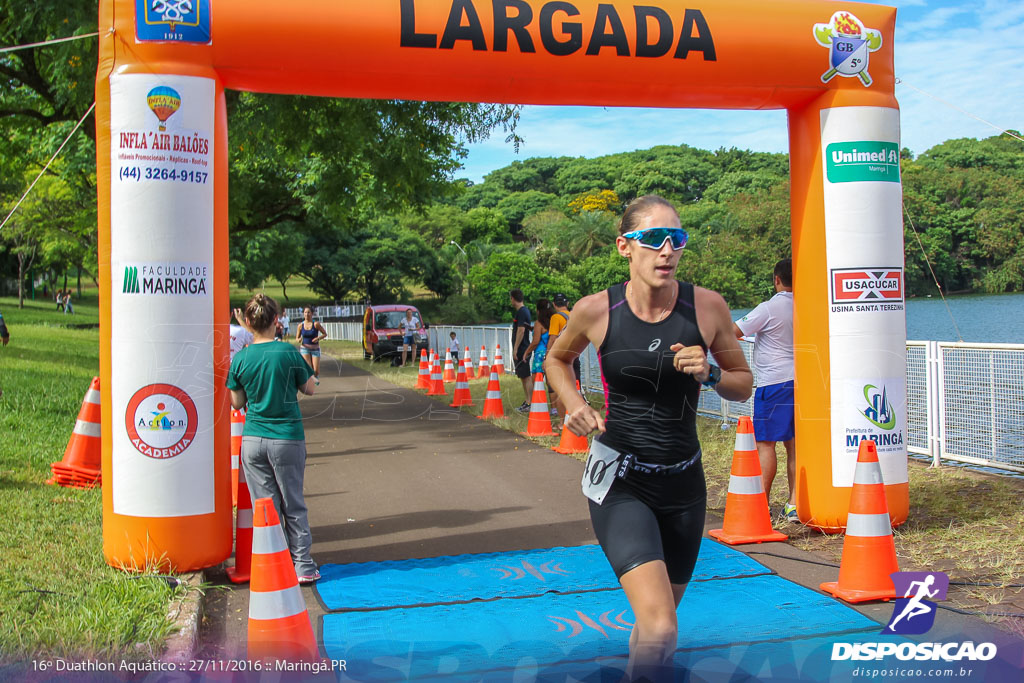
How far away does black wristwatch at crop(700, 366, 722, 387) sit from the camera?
10.9ft

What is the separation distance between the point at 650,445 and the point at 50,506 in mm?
6189

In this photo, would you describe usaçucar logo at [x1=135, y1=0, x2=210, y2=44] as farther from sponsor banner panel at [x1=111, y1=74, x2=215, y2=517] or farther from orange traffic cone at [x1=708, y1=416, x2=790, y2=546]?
orange traffic cone at [x1=708, y1=416, x2=790, y2=546]

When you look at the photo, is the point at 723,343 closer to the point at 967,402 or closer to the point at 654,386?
the point at 654,386

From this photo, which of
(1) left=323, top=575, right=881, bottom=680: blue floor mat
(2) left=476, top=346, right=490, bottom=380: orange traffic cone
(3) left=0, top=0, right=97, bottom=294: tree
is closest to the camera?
(1) left=323, top=575, right=881, bottom=680: blue floor mat

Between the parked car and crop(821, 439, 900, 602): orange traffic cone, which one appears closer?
crop(821, 439, 900, 602): orange traffic cone

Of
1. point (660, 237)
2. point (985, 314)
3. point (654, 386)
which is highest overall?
point (985, 314)

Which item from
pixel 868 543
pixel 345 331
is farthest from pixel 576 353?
pixel 345 331

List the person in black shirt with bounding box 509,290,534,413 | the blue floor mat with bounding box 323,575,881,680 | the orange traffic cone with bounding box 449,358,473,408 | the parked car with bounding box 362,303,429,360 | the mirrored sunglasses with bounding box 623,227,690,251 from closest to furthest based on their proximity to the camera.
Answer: the mirrored sunglasses with bounding box 623,227,690,251, the blue floor mat with bounding box 323,575,881,680, the person in black shirt with bounding box 509,290,534,413, the orange traffic cone with bounding box 449,358,473,408, the parked car with bounding box 362,303,429,360

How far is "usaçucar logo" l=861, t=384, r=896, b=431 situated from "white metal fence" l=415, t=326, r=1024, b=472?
5.56ft

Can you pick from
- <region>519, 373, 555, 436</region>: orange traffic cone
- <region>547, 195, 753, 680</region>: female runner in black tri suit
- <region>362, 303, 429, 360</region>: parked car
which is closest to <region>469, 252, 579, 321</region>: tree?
<region>362, 303, 429, 360</region>: parked car

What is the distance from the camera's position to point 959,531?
21.5 ft

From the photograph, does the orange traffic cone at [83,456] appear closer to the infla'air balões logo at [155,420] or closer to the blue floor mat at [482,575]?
the infla'air balões logo at [155,420]

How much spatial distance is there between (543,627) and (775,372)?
10.6 ft

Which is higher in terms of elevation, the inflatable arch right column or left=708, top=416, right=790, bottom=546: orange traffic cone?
the inflatable arch right column
